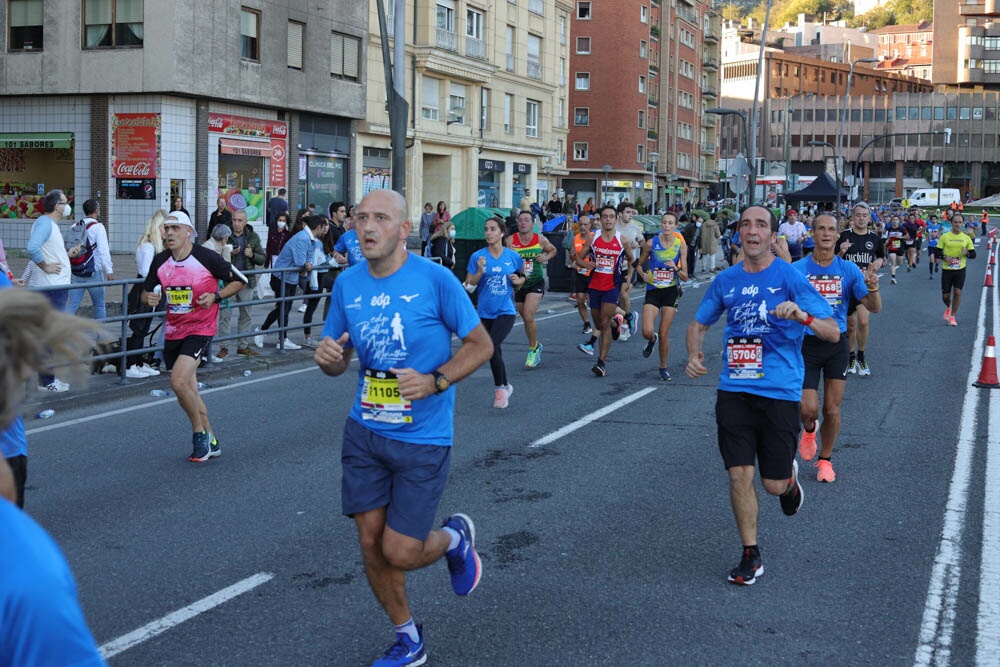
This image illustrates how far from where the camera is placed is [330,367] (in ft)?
15.6

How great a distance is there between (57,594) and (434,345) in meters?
2.95

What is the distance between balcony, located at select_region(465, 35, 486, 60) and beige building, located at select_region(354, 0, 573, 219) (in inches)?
1.5

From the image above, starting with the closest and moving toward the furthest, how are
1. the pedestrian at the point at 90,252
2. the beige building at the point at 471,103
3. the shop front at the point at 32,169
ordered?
the pedestrian at the point at 90,252
the shop front at the point at 32,169
the beige building at the point at 471,103

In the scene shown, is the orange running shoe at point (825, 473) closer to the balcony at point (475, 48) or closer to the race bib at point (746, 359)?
the race bib at point (746, 359)

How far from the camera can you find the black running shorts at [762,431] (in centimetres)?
575

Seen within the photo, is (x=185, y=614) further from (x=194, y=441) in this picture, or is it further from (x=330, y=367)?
(x=194, y=441)

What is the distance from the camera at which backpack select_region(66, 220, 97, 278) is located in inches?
517

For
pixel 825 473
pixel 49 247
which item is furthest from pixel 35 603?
pixel 49 247

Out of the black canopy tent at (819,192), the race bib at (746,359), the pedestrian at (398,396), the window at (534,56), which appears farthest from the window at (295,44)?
the pedestrian at (398,396)

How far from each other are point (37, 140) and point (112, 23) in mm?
3775

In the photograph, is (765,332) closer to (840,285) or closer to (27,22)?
(840,285)

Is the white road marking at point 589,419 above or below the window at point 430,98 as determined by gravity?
below

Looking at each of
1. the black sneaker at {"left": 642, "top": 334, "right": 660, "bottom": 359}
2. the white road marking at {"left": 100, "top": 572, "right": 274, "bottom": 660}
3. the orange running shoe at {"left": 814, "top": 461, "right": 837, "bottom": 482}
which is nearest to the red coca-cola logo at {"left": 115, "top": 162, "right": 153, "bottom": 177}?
the black sneaker at {"left": 642, "top": 334, "right": 660, "bottom": 359}

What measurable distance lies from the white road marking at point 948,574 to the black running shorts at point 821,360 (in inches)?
41.4
